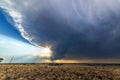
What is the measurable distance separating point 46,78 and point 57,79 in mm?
2620

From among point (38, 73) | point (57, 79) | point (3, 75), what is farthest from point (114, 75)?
point (3, 75)

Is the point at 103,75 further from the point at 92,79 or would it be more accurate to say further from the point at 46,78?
the point at 46,78

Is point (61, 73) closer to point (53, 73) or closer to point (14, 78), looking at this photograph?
point (53, 73)

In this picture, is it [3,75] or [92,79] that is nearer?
[92,79]

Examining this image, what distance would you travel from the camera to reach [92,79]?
45.0m

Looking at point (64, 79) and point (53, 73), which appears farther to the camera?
point (53, 73)

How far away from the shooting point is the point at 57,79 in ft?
150

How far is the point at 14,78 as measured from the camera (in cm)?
4759

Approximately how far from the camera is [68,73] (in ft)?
165

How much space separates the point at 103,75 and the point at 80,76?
19.5 ft

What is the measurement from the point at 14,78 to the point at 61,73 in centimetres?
1144

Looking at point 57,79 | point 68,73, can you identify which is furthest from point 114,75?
point 57,79

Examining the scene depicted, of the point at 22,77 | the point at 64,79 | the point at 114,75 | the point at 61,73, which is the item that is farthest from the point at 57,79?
the point at 114,75

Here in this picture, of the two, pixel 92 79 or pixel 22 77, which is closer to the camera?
pixel 92 79
